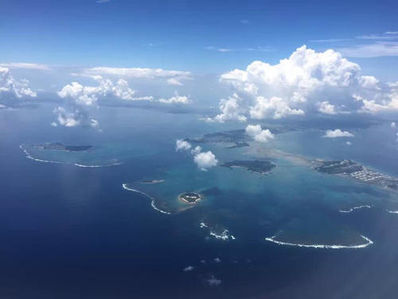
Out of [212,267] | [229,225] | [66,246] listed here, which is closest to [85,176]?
[66,246]

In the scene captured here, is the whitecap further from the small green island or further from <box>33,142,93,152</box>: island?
<box>33,142,93,152</box>: island

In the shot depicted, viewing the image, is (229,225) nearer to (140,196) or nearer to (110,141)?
(140,196)

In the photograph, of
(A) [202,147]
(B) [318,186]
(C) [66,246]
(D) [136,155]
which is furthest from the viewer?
(A) [202,147]

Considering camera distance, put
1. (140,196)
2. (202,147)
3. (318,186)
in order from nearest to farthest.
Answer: (140,196) → (318,186) → (202,147)

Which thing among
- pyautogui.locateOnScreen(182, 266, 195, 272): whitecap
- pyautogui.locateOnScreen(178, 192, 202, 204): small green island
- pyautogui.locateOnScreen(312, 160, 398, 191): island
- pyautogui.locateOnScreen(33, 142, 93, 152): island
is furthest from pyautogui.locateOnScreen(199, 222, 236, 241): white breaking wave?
pyautogui.locateOnScreen(33, 142, 93, 152): island

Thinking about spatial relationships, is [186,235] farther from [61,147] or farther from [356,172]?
[61,147]

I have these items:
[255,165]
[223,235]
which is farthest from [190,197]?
[255,165]
